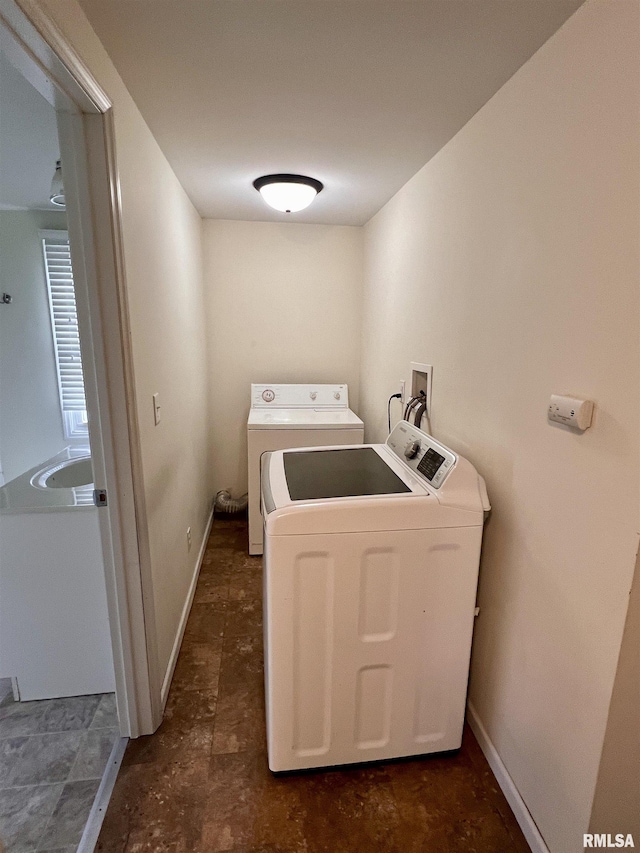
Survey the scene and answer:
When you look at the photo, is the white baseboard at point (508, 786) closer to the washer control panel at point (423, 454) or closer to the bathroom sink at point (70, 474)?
the washer control panel at point (423, 454)

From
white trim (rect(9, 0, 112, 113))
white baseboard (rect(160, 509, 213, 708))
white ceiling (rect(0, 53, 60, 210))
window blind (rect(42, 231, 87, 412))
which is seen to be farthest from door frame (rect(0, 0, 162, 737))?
window blind (rect(42, 231, 87, 412))

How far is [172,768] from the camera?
1404 mm

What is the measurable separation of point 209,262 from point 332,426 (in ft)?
4.81

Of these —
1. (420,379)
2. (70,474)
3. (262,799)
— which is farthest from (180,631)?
(420,379)

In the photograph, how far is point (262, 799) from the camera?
4.31 ft

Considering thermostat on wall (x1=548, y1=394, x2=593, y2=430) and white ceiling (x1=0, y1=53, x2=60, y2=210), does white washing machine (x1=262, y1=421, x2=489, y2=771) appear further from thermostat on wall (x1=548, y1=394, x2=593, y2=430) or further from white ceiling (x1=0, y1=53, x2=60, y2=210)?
white ceiling (x1=0, y1=53, x2=60, y2=210)

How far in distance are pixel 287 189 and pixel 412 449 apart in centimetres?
139

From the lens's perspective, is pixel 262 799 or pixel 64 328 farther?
pixel 64 328

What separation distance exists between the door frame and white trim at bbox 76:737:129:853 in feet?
0.23

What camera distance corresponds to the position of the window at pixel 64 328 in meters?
2.54

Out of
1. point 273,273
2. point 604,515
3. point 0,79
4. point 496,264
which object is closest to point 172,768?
point 604,515

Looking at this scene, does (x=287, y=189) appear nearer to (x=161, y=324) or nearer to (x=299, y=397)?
(x=161, y=324)

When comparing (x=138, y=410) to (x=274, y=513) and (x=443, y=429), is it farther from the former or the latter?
(x=443, y=429)

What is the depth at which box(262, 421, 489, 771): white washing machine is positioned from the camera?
47.8 inches
